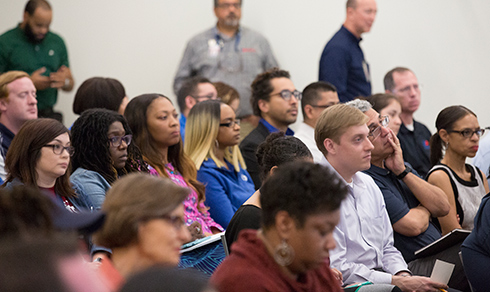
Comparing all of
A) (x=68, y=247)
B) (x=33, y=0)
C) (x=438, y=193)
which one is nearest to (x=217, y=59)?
(x=33, y=0)

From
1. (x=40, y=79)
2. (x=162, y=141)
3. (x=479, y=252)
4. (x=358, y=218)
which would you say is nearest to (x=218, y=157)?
(x=162, y=141)

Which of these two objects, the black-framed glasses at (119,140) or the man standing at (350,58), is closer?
the black-framed glasses at (119,140)

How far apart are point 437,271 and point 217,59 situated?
3.67 meters

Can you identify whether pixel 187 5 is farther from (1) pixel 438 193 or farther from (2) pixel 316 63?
(1) pixel 438 193

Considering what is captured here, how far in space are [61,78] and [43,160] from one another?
2.94 metres

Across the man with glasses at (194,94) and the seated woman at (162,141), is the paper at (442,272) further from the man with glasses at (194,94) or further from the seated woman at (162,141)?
the man with glasses at (194,94)

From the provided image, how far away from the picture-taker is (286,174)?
5.14 feet

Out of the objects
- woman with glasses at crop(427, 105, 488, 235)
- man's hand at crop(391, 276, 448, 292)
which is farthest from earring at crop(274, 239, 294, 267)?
woman with glasses at crop(427, 105, 488, 235)

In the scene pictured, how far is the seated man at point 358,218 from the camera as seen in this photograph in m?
2.53

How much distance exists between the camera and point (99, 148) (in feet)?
9.09

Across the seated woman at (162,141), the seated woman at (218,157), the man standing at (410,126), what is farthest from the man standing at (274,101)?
the seated woman at (162,141)

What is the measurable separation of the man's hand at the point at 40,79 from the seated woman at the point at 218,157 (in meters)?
2.04

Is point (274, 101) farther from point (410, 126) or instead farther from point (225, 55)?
point (225, 55)

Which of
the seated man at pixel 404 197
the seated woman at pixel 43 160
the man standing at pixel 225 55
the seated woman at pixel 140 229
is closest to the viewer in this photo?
the seated woman at pixel 140 229
